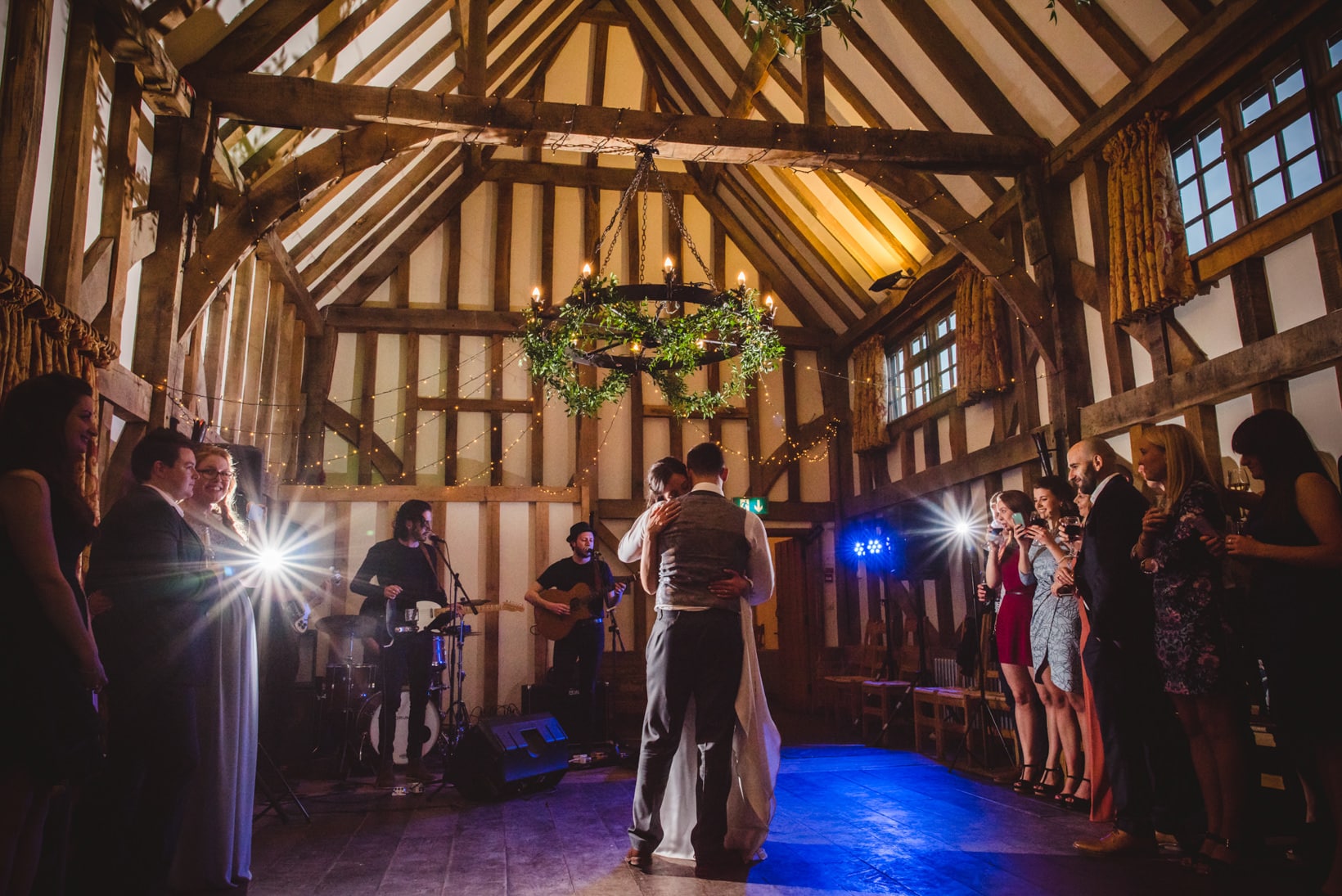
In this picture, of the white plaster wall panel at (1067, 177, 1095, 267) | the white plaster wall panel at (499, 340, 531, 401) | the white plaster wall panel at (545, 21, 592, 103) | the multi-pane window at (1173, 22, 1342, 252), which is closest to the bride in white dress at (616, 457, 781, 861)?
the multi-pane window at (1173, 22, 1342, 252)

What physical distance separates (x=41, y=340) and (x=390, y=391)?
6.21 metres

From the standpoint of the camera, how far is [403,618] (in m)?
5.29

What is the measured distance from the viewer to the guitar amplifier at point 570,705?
6.29 m

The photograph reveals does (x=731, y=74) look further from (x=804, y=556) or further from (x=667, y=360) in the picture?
(x=804, y=556)

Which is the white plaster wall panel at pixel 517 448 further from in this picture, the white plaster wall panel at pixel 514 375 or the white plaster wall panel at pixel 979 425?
the white plaster wall panel at pixel 979 425

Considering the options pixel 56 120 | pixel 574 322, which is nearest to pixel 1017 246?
pixel 574 322

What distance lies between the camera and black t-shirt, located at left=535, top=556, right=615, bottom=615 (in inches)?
246

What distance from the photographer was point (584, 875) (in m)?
3.10

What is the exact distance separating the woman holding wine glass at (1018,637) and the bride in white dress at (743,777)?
7.02ft

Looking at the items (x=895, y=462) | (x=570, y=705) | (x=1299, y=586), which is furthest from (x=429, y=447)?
(x=1299, y=586)

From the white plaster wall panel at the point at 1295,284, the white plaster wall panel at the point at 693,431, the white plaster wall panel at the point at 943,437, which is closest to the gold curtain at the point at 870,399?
the white plaster wall panel at the point at 943,437

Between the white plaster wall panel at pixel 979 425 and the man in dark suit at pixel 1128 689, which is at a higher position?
the white plaster wall panel at pixel 979 425

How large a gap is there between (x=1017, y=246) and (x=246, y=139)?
6477 mm

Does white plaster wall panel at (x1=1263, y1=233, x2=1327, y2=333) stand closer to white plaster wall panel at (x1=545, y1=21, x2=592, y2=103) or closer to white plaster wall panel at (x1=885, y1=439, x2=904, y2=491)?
white plaster wall panel at (x1=885, y1=439, x2=904, y2=491)
